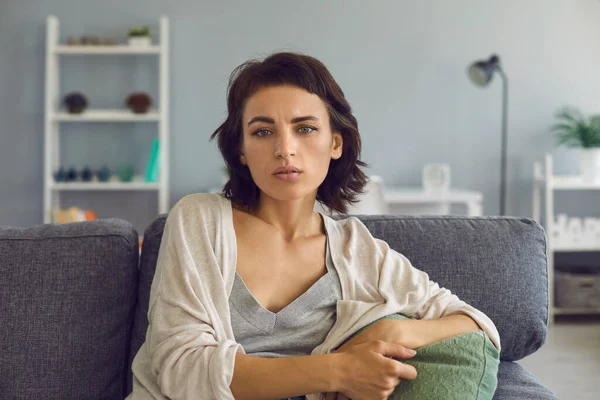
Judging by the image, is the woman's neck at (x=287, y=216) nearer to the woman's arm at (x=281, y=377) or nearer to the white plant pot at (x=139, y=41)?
the woman's arm at (x=281, y=377)

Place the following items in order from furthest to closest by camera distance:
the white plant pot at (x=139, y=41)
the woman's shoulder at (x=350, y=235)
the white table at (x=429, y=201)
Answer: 1. the white plant pot at (x=139, y=41)
2. the white table at (x=429, y=201)
3. the woman's shoulder at (x=350, y=235)

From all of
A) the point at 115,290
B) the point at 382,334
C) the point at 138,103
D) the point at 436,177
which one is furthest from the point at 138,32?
the point at 382,334

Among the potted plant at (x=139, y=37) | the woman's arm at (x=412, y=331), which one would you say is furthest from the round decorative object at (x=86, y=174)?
the woman's arm at (x=412, y=331)

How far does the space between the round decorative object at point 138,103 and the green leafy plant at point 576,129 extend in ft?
7.78

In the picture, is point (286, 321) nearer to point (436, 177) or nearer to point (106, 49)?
point (436, 177)

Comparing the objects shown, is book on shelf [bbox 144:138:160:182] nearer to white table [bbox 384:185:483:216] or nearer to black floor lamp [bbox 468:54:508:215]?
white table [bbox 384:185:483:216]

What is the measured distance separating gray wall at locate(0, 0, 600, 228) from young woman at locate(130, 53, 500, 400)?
291 cm

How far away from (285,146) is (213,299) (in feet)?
1.00

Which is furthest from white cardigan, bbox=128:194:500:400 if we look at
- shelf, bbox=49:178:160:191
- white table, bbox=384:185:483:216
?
shelf, bbox=49:178:160:191

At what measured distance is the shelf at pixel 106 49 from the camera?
Answer: 4082 mm

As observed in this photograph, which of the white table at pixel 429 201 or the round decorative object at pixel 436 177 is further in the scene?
the round decorative object at pixel 436 177

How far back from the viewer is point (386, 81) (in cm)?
433

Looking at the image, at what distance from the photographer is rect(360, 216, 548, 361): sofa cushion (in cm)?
148

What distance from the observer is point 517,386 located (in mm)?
1392
